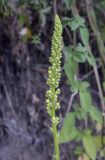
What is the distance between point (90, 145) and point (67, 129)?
0.63ft

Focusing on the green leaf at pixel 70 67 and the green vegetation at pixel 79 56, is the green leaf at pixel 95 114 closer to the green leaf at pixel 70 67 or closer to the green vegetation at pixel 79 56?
the green vegetation at pixel 79 56

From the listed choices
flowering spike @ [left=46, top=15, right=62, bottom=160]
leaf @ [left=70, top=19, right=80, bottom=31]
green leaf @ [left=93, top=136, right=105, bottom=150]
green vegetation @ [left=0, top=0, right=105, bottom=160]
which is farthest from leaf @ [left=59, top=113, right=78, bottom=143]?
flowering spike @ [left=46, top=15, right=62, bottom=160]

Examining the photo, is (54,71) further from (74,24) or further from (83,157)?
(83,157)

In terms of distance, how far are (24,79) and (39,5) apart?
0.76 metres

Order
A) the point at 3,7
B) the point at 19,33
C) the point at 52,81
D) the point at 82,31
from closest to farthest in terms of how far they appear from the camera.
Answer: the point at 52,81 < the point at 3,7 < the point at 82,31 < the point at 19,33

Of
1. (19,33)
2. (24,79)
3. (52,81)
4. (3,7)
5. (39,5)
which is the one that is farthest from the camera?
(24,79)

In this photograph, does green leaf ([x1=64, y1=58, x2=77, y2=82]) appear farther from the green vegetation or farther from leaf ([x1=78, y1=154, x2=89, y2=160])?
leaf ([x1=78, y1=154, x2=89, y2=160])

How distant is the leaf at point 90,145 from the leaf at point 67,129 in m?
0.11

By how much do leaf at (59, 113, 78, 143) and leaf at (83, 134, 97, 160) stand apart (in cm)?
11

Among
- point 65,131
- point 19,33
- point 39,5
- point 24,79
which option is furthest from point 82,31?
point 24,79

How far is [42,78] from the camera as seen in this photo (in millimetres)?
2779

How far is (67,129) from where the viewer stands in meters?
2.19

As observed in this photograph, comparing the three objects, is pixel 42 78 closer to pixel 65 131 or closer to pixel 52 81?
pixel 65 131

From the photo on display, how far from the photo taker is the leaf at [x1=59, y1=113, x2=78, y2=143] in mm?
2164
